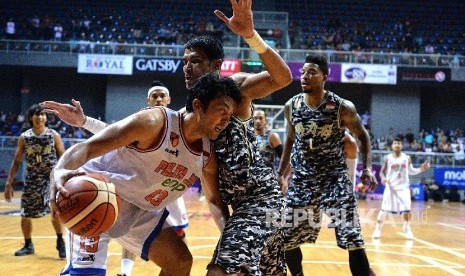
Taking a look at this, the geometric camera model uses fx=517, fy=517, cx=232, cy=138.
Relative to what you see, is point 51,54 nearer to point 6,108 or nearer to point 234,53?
point 6,108

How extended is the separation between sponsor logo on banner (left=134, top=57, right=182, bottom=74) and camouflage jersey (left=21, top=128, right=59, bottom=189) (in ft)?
51.8

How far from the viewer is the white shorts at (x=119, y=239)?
312 centimetres

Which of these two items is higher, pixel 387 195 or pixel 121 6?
pixel 121 6

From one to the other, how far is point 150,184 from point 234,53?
18934 mm

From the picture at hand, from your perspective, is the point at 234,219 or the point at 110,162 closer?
the point at 234,219

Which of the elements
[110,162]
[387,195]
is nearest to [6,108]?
[387,195]

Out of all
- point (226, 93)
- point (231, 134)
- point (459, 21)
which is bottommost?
point (231, 134)

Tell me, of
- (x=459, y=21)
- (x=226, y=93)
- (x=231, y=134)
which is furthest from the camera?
(x=459, y=21)

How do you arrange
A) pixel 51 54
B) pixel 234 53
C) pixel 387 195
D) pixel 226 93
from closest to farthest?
pixel 226 93 → pixel 387 195 → pixel 234 53 → pixel 51 54

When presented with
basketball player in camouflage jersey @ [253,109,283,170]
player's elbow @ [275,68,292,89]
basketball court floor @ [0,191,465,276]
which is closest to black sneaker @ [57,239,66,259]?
basketball court floor @ [0,191,465,276]

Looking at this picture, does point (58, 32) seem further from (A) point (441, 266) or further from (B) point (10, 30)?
(A) point (441, 266)

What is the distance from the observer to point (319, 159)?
4766 millimetres

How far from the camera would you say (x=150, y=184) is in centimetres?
320

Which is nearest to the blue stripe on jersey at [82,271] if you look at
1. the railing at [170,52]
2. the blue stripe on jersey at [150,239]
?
the blue stripe on jersey at [150,239]
